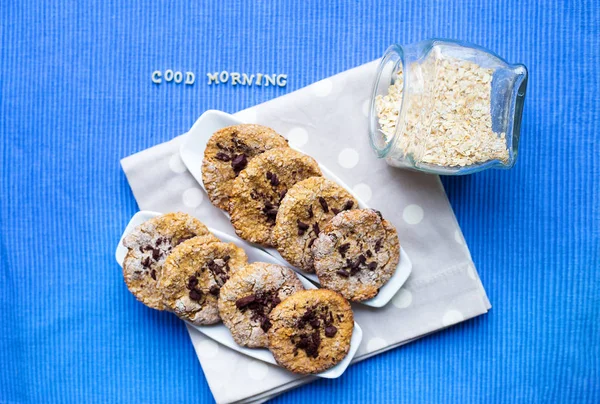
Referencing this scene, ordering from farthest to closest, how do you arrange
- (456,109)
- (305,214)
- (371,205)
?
(371,205)
(305,214)
(456,109)

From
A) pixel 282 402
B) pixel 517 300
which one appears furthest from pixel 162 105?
pixel 517 300

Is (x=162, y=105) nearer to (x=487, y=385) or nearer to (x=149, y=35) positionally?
Answer: (x=149, y=35)

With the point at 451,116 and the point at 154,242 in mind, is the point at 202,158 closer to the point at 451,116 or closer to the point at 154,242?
the point at 154,242

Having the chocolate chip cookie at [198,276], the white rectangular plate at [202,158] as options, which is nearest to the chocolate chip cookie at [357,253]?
the white rectangular plate at [202,158]

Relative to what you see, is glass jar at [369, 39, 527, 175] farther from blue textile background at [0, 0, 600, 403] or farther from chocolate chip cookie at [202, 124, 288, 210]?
A: chocolate chip cookie at [202, 124, 288, 210]

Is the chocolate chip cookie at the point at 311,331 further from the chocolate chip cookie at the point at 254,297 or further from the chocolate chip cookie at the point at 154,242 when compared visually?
the chocolate chip cookie at the point at 154,242

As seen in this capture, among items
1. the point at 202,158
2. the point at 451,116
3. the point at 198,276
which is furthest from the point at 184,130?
the point at 451,116
